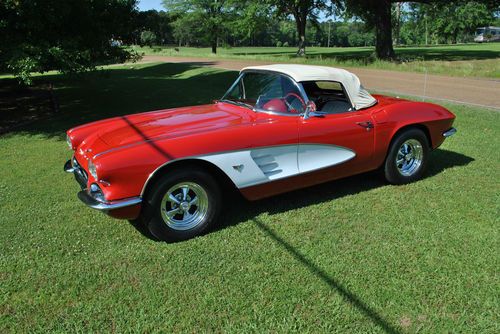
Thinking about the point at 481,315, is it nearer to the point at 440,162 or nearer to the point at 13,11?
the point at 440,162

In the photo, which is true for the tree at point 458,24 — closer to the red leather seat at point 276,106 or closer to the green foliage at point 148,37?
the green foliage at point 148,37

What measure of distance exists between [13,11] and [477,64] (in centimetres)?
2491

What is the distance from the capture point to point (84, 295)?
312cm

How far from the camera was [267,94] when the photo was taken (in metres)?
4.57

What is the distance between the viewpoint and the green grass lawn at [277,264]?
285 cm

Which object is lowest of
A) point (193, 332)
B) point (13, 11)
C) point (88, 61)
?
point (193, 332)

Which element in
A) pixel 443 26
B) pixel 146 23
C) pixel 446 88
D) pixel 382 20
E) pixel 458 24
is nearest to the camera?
pixel 146 23

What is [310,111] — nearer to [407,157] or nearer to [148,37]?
[407,157]

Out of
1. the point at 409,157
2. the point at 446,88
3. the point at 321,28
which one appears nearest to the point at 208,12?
the point at 321,28

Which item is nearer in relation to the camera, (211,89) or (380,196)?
(380,196)

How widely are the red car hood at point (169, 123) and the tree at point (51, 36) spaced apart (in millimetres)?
4210

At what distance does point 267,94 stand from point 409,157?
78.5 inches

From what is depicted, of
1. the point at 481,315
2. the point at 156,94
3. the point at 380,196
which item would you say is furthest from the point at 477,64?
the point at 481,315

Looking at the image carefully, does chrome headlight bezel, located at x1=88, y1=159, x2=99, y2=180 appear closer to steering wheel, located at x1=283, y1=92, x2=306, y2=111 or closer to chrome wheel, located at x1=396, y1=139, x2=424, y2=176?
steering wheel, located at x1=283, y1=92, x2=306, y2=111
